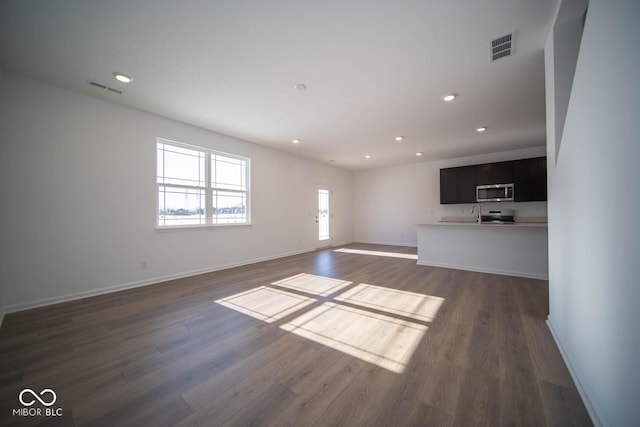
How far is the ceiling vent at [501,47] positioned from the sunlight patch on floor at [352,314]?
2.93 meters

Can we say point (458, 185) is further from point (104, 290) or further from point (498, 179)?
point (104, 290)

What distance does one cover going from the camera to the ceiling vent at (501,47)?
231 cm

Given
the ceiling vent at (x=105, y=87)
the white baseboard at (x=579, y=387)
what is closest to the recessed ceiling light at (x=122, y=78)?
the ceiling vent at (x=105, y=87)

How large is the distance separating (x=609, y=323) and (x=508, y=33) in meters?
2.53

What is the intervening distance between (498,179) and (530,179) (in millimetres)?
644

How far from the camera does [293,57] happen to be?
2.54 meters

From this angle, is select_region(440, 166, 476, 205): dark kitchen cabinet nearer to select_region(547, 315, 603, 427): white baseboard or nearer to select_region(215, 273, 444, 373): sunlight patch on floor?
select_region(215, 273, 444, 373): sunlight patch on floor

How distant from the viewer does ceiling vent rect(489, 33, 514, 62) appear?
Result: 2.31 metres

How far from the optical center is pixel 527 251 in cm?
420

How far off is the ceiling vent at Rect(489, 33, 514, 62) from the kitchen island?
304cm

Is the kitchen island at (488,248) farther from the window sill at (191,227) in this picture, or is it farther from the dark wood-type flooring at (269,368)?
the window sill at (191,227)

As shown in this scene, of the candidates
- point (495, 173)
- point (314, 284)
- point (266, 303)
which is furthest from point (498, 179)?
point (266, 303)

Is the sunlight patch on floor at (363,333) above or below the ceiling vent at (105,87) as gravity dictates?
below

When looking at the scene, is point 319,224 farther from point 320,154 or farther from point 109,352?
point 109,352
